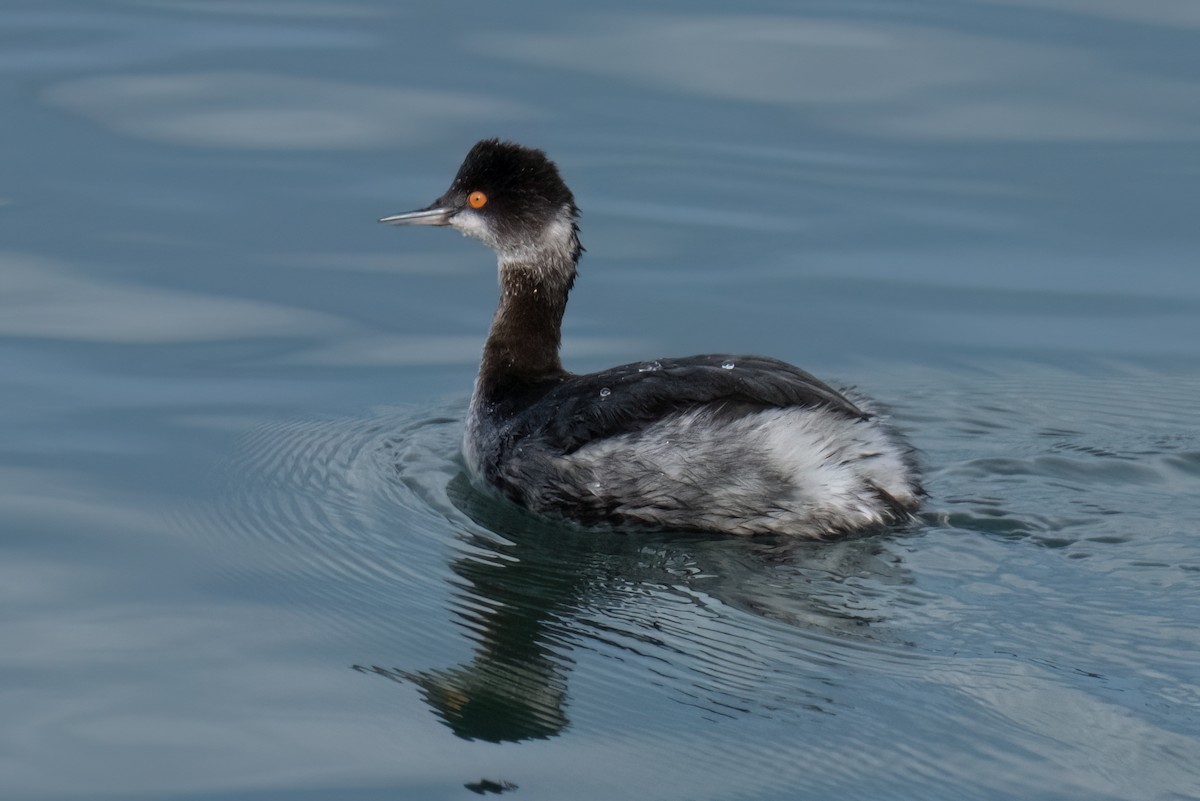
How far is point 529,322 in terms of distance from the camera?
804 centimetres

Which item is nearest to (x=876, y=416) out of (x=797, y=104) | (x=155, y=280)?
(x=155, y=280)

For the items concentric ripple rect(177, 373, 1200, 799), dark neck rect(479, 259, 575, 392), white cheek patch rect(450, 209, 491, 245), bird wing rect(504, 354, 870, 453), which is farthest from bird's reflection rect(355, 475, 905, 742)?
white cheek patch rect(450, 209, 491, 245)

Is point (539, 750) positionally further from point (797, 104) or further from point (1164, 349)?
point (797, 104)

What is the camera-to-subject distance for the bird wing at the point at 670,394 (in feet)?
22.4

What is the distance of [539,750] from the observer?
512 centimetres

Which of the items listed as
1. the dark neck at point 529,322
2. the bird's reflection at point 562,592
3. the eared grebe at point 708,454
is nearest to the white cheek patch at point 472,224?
the dark neck at point 529,322

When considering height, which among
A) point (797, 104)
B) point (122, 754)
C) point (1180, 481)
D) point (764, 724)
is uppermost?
point (797, 104)

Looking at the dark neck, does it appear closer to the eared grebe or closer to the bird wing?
the eared grebe

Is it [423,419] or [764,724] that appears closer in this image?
[764,724]

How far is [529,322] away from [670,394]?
132 cm

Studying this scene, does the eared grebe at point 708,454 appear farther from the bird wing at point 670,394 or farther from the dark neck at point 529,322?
the dark neck at point 529,322

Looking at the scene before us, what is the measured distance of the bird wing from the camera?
6.82 metres

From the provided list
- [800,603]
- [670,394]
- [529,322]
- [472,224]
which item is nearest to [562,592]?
[800,603]

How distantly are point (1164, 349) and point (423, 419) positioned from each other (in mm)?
3410
